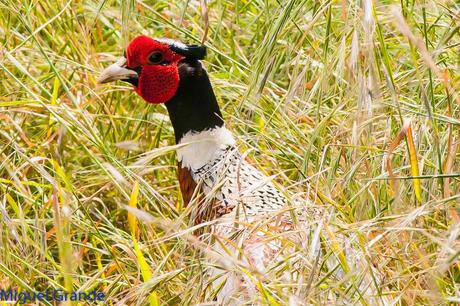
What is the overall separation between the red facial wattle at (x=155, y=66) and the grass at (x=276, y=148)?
16cm

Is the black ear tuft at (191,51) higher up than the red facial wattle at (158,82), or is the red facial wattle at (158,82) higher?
the black ear tuft at (191,51)

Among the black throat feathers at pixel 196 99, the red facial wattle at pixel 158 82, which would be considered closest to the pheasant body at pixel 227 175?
the black throat feathers at pixel 196 99

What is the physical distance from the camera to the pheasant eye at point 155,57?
3.39 m

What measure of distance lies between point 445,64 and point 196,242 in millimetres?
1347

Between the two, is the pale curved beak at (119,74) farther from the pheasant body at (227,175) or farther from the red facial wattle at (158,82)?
the pheasant body at (227,175)

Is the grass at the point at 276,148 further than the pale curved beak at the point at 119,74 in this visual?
No

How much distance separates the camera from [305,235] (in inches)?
87.9

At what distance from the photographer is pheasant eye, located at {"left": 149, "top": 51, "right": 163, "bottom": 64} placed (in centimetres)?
339

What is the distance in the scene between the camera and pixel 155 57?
134 inches

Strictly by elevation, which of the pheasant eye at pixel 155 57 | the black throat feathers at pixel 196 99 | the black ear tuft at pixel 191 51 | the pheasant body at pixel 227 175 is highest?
the black ear tuft at pixel 191 51

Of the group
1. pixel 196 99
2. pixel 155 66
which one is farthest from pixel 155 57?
pixel 196 99

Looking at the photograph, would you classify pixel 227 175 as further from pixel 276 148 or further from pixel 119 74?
pixel 119 74

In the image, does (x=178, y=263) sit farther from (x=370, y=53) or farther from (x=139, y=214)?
(x=370, y=53)

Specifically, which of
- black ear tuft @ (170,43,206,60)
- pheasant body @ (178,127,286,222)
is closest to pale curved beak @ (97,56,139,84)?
black ear tuft @ (170,43,206,60)
